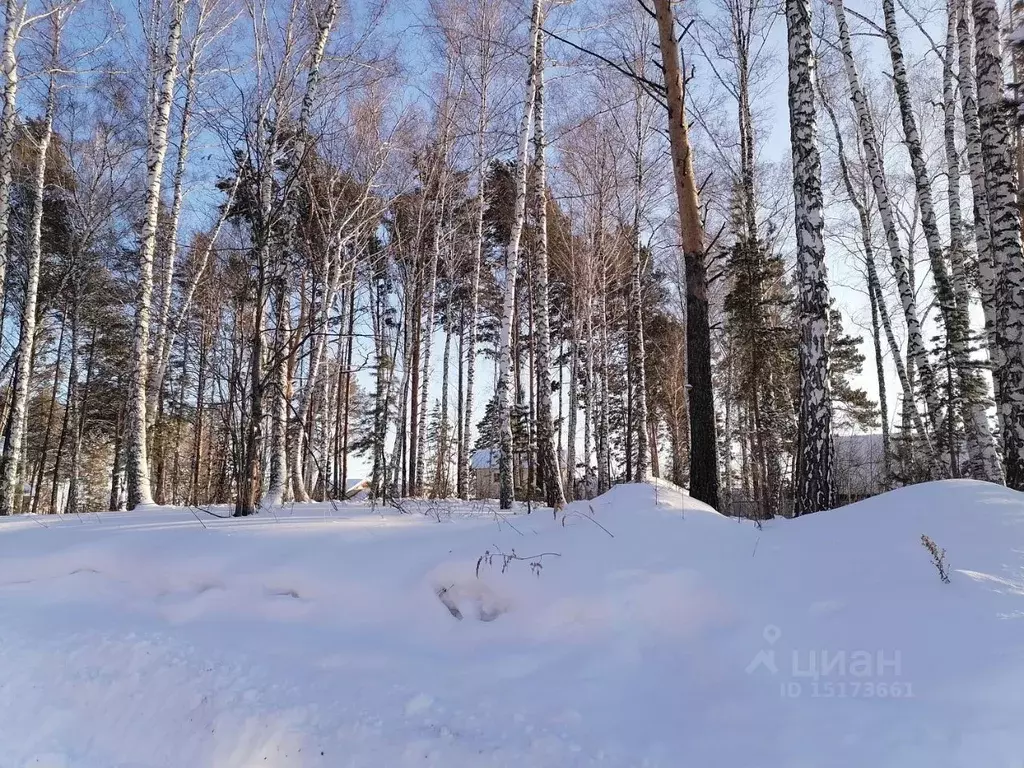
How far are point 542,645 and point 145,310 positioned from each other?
897cm

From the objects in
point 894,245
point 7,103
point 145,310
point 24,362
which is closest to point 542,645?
point 145,310

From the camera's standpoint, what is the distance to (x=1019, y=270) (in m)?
6.17

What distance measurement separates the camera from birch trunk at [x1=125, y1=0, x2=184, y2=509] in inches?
331

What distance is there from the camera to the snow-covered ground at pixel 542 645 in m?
2.20

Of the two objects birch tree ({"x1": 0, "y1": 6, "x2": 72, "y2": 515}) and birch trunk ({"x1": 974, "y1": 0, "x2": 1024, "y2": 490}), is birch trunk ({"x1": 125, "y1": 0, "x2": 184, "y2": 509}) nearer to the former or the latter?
birch tree ({"x1": 0, "y1": 6, "x2": 72, "y2": 515})

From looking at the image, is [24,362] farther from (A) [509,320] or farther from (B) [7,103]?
(A) [509,320]

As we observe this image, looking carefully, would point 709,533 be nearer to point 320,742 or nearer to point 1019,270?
point 320,742

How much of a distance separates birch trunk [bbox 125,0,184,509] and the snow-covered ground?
4269 millimetres

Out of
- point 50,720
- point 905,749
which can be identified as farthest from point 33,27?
point 905,749

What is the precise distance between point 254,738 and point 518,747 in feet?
3.99

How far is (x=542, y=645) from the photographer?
3047 millimetres

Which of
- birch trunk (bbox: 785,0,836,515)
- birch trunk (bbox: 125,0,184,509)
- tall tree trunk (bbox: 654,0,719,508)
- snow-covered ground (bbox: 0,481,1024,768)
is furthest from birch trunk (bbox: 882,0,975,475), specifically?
birch trunk (bbox: 125,0,184,509)

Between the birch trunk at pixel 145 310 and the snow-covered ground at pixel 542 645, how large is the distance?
427 cm

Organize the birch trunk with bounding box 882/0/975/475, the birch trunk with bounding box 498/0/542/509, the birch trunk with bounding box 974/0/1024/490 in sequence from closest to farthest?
the birch trunk with bounding box 974/0/1024/490 → the birch trunk with bounding box 498/0/542/509 → the birch trunk with bounding box 882/0/975/475
